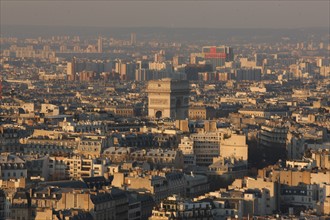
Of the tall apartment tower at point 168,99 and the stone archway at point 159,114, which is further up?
the tall apartment tower at point 168,99

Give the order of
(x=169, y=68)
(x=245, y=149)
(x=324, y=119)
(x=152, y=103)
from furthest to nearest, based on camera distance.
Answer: (x=169, y=68)
(x=152, y=103)
(x=324, y=119)
(x=245, y=149)

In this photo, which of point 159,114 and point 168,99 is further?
point 168,99

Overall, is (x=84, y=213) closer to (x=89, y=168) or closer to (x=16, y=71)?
(x=89, y=168)

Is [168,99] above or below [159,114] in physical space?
→ above

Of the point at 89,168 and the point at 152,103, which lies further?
the point at 152,103

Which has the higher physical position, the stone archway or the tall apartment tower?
the tall apartment tower

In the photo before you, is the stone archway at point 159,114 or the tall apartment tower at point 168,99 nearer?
the stone archway at point 159,114

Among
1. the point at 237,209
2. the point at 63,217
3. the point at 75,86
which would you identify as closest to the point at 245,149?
the point at 237,209

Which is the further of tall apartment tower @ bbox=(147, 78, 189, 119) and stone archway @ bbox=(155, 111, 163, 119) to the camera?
tall apartment tower @ bbox=(147, 78, 189, 119)
